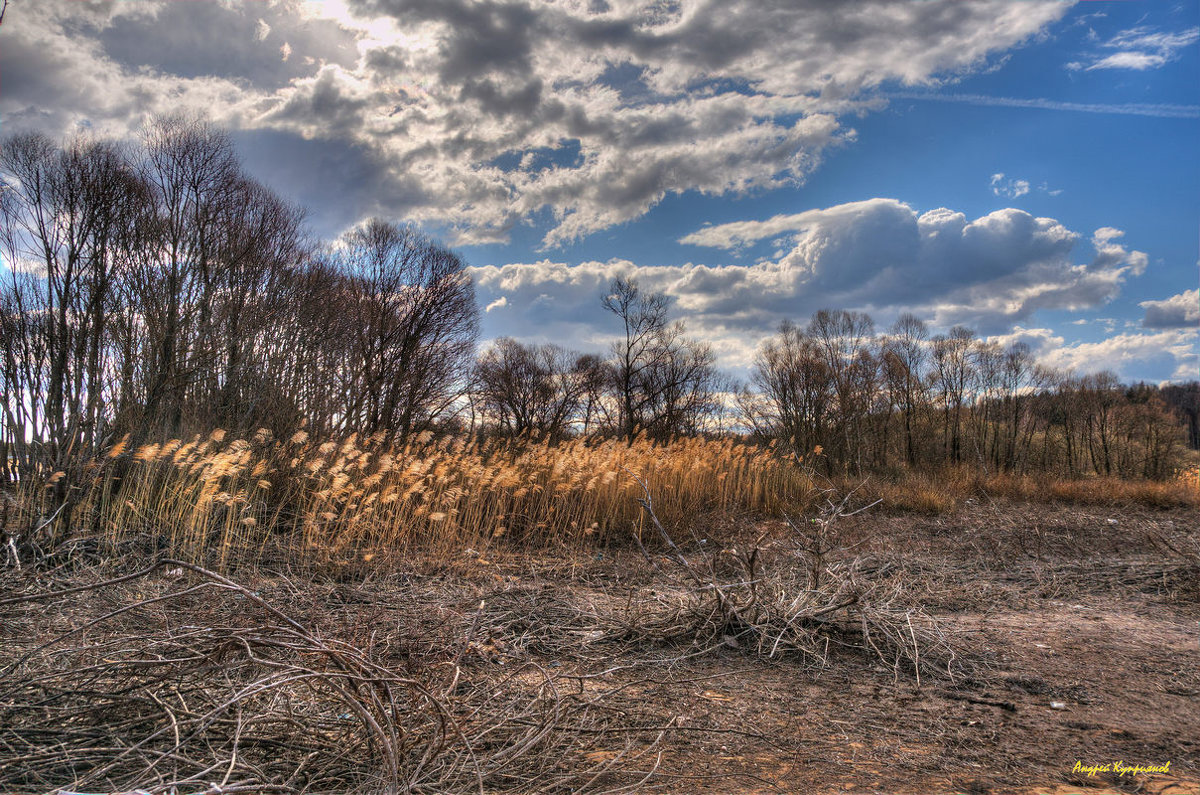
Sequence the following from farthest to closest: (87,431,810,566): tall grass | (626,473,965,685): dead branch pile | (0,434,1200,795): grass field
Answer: (87,431,810,566): tall grass → (626,473,965,685): dead branch pile → (0,434,1200,795): grass field

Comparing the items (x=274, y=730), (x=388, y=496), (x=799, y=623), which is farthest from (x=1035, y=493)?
(x=274, y=730)

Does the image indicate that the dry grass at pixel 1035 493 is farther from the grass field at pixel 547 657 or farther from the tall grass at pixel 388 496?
the grass field at pixel 547 657

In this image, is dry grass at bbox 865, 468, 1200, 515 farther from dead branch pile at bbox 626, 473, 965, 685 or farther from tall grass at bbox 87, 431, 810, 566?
dead branch pile at bbox 626, 473, 965, 685

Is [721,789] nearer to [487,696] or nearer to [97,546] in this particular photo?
[487,696]

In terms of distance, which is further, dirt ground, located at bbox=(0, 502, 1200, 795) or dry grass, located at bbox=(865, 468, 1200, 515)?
dry grass, located at bbox=(865, 468, 1200, 515)

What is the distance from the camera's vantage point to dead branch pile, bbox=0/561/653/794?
1.72m

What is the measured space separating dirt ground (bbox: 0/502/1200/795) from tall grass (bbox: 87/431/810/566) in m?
0.74

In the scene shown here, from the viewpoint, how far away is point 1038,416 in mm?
24703

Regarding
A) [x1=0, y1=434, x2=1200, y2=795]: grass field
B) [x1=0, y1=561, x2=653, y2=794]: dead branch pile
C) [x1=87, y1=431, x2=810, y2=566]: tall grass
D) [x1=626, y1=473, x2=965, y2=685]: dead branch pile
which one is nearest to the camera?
[x1=0, y1=561, x2=653, y2=794]: dead branch pile

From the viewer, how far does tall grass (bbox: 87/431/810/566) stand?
5.49m

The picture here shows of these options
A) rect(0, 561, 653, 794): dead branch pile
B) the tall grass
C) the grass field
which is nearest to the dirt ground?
the grass field

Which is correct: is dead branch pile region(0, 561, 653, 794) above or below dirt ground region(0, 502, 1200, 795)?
above

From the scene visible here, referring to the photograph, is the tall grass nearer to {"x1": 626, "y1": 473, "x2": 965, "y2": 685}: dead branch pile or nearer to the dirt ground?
the dirt ground

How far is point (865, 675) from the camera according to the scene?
3023 millimetres
